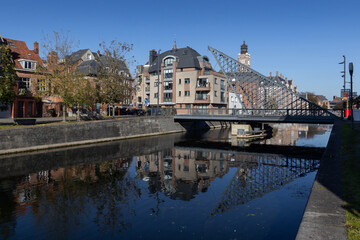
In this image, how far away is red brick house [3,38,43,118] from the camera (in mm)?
53516

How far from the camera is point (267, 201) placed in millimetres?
15906

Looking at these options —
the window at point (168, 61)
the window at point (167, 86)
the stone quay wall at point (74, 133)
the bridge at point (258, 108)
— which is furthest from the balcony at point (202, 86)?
the stone quay wall at point (74, 133)

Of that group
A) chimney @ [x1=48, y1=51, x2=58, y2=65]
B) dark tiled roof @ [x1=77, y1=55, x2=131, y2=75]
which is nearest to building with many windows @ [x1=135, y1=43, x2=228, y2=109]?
dark tiled roof @ [x1=77, y1=55, x2=131, y2=75]

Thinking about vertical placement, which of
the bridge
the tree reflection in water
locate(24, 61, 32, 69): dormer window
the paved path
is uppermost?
locate(24, 61, 32, 69): dormer window

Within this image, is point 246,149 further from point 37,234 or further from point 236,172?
point 37,234

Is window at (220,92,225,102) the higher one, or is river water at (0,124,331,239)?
window at (220,92,225,102)

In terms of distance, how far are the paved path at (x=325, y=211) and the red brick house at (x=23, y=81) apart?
174 feet

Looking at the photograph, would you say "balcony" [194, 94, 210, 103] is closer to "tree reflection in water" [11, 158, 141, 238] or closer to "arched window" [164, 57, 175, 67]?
"arched window" [164, 57, 175, 67]

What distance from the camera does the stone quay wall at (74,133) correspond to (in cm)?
3045

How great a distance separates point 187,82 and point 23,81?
40.6 metres

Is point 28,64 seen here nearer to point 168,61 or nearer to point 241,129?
point 168,61

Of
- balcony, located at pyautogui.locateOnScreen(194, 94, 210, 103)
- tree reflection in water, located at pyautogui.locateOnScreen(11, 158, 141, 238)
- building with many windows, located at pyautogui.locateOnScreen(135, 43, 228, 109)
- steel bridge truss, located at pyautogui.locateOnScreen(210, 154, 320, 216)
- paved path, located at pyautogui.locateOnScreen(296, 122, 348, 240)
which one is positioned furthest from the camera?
building with many windows, located at pyautogui.locateOnScreen(135, 43, 228, 109)

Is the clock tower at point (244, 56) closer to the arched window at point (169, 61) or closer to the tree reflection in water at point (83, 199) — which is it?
the arched window at point (169, 61)

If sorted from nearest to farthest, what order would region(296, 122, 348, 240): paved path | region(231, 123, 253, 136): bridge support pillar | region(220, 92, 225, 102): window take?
region(296, 122, 348, 240): paved path → region(231, 123, 253, 136): bridge support pillar → region(220, 92, 225, 102): window
